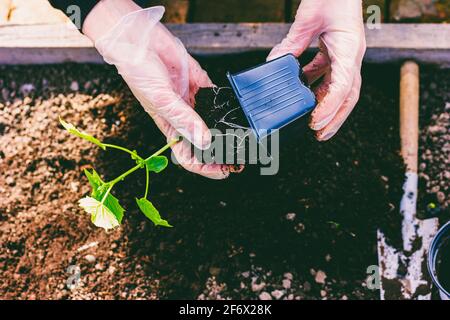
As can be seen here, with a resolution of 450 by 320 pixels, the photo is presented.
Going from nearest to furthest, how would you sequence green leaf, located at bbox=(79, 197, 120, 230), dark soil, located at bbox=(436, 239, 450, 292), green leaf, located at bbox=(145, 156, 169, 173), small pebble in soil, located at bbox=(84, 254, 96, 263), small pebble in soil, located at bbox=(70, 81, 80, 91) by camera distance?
green leaf, located at bbox=(79, 197, 120, 230) < green leaf, located at bbox=(145, 156, 169, 173) < dark soil, located at bbox=(436, 239, 450, 292) < small pebble in soil, located at bbox=(84, 254, 96, 263) < small pebble in soil, located at bbox=(70, 81, 80, 91)

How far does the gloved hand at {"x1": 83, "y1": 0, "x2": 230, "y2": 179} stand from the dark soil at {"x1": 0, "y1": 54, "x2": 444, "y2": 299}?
18 centimetres

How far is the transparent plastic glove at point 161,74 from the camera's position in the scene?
50.5 inches

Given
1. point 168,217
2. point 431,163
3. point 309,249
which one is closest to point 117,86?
point 168,217

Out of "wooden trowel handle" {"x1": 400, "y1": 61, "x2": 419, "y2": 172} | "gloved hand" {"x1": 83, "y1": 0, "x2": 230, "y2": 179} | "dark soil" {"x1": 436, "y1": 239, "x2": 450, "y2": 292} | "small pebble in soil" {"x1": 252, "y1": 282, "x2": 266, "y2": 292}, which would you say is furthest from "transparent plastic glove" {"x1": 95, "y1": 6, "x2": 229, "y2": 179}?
"dark soil" {"x1": 436, "y1": 239, "x2": 450, "y2": 292}

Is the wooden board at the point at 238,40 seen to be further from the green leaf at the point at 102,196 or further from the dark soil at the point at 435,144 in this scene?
the green leaf at the point at 102,196

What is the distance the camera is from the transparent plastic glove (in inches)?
50.5

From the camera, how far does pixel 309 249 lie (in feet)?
4.99

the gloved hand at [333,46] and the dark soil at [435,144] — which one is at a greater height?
the gloved hand at [333,46]

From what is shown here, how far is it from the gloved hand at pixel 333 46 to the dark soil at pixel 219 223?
0.20 metres

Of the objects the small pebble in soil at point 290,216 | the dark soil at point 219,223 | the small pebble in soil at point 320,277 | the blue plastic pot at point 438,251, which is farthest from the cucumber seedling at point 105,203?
the blue plastic pot at point 438,251

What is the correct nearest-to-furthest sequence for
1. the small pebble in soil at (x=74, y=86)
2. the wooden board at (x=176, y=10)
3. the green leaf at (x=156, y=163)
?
the green leaf at (x=156, y=163) → the small pebble in soil at (x=74, y=86) → the wooden board at (x=176, y=10)

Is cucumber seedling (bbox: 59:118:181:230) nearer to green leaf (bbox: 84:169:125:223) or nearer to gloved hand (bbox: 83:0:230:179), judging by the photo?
green leaf (bbox: 84:169:125:223)

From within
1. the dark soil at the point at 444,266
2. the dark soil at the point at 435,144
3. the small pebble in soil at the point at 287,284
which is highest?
the dark soil at the point at 435,144

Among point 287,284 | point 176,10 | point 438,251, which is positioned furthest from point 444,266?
point 176,10
